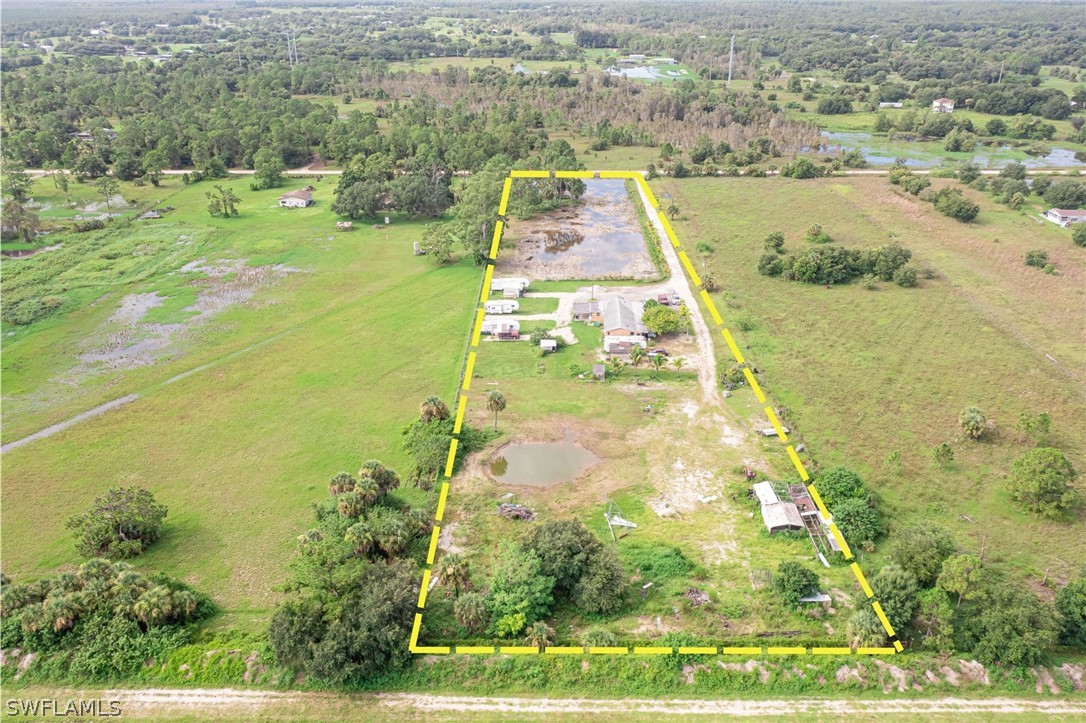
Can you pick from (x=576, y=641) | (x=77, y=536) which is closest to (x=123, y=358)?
(x=77, y=536)

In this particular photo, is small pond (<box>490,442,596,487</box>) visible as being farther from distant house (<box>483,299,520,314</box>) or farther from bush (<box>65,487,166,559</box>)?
distant house (<box>483,299,520,314</box>)

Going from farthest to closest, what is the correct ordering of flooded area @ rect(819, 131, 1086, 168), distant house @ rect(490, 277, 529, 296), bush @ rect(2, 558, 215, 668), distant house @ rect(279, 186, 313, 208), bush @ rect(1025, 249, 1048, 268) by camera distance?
flooded area @ rect(819, 131, 1086, 168) → distant house @ rect(279, 186, 313, 208) → bush @ rect(1025, 249, 1048, 268) → distant house @ rect(490, 277, 529, 296) → bush @ rect(2, 558, 215, 668)

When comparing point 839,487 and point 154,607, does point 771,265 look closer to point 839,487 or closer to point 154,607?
point 839,487

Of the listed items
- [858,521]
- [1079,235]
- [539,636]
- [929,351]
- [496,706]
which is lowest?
[496,706]

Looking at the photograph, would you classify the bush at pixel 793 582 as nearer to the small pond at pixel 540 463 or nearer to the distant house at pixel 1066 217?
the small pond at pixel 540 463

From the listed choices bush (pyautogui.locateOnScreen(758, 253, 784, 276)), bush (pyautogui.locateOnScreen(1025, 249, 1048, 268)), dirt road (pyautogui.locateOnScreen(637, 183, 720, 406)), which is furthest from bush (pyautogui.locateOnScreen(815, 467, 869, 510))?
bush (pyautogui.locateOnScreen(1025, 249, 1048, 268))

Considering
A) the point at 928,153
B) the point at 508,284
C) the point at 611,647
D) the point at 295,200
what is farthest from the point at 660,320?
the point at 928,153
